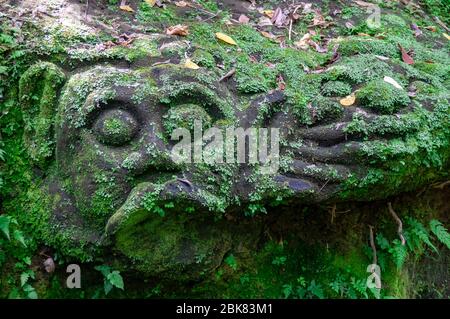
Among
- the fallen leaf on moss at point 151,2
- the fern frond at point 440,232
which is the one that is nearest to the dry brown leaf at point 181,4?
the fallen leaf on moss at point 151,2

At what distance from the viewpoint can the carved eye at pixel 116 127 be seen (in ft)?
10.6

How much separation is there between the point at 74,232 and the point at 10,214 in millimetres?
533

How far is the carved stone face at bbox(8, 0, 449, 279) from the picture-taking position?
322 cm

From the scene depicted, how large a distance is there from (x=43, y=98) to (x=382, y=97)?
2.26 m

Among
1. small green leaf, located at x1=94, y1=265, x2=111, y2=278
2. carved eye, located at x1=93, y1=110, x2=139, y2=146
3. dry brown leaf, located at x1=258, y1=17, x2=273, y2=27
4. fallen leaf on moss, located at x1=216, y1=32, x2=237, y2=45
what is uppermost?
dry brown leaf, located at x1=258, y1=17, x2=273, y2=27

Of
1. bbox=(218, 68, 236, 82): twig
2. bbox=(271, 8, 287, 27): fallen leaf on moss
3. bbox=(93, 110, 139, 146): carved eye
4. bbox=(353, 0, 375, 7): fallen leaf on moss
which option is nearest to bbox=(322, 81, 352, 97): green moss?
bbox=(218, 68, 236, 82): twig

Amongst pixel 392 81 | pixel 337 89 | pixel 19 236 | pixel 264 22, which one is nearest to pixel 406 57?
pixel 392 81

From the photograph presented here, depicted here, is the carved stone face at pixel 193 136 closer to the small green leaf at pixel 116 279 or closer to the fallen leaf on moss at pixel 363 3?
the small green leaf at pixel 116 279

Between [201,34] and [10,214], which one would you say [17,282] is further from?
[201,34]

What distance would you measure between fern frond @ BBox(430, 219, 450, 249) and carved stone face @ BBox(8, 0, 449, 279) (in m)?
0.53

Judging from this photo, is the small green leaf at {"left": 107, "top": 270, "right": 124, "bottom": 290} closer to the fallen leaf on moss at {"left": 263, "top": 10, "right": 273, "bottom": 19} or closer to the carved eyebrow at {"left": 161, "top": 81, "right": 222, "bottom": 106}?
the carved eyebrow at {"left": 161, "top": 81, "right": 222, "bottom": 106}

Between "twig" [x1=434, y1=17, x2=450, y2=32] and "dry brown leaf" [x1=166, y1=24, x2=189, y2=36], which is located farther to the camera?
"twig" [x1=434, y1=17, x2=450, y2=32]

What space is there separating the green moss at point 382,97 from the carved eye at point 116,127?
154 centimetres

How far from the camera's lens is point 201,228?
11.6ft
